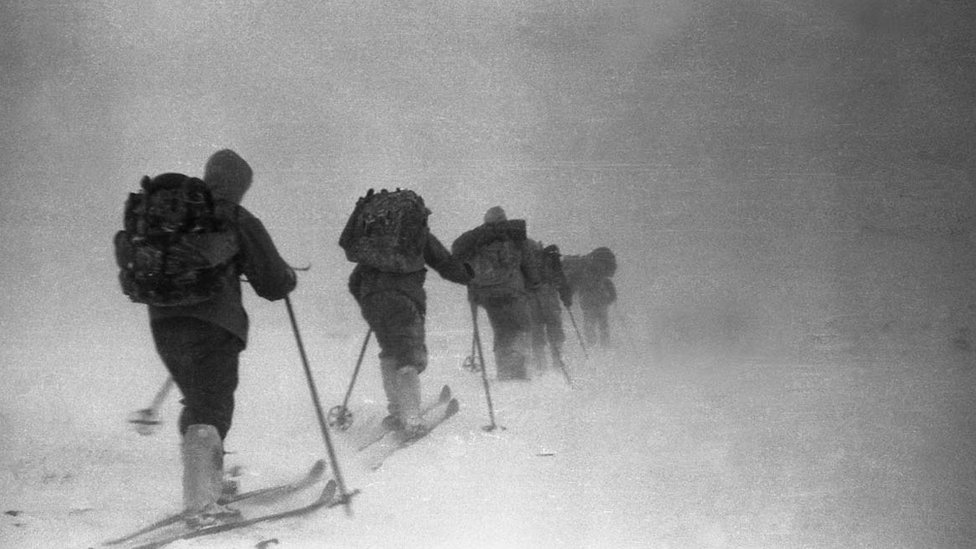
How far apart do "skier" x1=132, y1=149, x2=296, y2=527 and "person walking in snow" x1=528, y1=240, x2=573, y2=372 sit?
4.48 metres

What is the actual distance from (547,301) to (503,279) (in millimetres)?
1914

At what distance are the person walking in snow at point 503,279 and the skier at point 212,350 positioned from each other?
3434mm

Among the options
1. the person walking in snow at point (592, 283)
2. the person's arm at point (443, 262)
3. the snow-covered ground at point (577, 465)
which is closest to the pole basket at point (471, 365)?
the snow-covered ground at point (577, 465)

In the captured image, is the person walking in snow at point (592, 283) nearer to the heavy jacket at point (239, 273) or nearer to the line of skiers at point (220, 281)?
the line of skiers at point (220, 281)

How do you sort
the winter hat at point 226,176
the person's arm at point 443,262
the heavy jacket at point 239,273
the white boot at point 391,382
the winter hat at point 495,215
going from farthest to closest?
the winter hat at point 495,215 → the person's arm at point 443,262 → the white boot at point 391,382 → the winter hat at point 226,176 → the heavy jacket at point 239,273

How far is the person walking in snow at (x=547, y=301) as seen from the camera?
756 cm

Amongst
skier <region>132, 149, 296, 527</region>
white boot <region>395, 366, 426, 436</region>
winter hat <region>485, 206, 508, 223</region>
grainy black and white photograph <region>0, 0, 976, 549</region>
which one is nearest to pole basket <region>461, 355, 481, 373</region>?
grainy black and white photograph <region>0, 0, 976, 549</region>

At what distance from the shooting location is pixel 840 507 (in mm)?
2926

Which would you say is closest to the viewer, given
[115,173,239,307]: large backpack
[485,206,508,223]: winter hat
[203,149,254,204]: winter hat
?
[115,173,239,307]: large backpack

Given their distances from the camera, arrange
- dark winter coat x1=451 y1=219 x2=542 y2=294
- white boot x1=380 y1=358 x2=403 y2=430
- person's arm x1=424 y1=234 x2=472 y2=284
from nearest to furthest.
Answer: white boot x1=380 y1=358 x2=403 y2=430, person's arm x1=424 y1=234 x2=472 y2=284, dark winter coat x1=451 y1=219 x2=542 y2=294

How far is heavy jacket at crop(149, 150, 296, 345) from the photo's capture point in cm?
258

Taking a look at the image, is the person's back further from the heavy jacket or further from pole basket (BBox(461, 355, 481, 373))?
the heavy jacket

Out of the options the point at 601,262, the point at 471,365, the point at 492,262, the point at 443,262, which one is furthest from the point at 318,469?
the point at 601,262

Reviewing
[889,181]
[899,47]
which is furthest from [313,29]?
[899,47]
